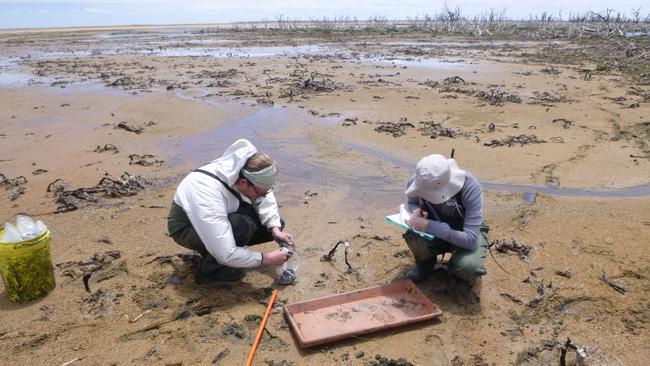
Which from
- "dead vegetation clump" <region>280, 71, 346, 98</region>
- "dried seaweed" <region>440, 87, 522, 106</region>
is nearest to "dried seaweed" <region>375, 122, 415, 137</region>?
"dried seaweed" <region>440, 87, 522, 106</region>

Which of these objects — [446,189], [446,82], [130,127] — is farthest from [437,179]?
[446,82]

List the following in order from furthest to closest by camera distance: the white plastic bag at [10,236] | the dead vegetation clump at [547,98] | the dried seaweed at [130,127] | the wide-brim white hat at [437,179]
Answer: the dead vegetation clump at [547,98] < the dried seaweed at [130,127] < the white plastic bag at [10,236] < the wide-brim white hat at [437,179]

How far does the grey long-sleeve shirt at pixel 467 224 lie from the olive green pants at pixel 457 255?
10cm

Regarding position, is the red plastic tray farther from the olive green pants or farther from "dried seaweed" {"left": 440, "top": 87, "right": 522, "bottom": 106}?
"dried seaweed" {"left": 440, "top": 87, "right": 522, "bottom": 106}

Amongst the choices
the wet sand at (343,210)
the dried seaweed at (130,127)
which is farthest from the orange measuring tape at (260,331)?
the dried seaweed at (130,127)

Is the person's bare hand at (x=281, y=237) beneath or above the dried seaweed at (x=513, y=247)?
above

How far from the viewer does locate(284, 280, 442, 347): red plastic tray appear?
311 centimetres

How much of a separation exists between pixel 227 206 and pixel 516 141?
5525mm

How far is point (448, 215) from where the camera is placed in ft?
11.1

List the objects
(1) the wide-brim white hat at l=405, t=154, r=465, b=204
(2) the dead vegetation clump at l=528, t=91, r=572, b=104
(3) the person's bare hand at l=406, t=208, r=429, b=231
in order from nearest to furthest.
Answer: (1) the wide-brim white hat at l=405, t=154, r=465, b=204 → (3) the person's bare hand at l=406, t=208, r=429, b=231 → (2) the dead vegetation clump at l=528, t=91, r=572, b=104

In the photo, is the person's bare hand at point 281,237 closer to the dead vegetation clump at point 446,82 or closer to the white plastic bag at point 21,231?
the white plastic bag at point 21,231

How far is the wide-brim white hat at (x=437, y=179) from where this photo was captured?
3.02 meters

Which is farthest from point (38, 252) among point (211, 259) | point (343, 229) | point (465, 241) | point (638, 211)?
point (638, 211)

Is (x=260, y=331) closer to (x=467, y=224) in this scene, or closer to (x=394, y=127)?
(x=467, y=224)
